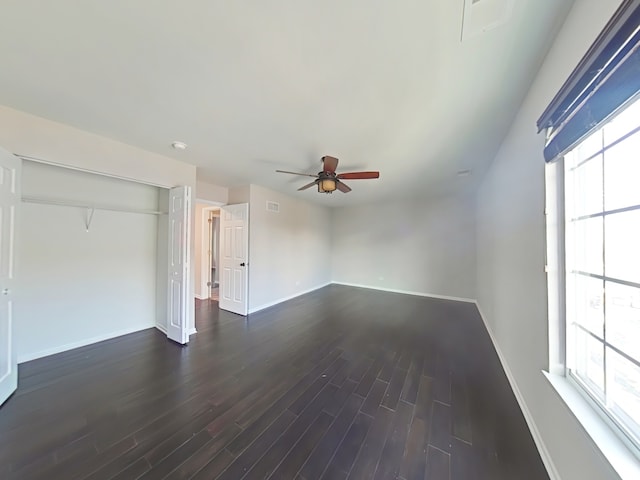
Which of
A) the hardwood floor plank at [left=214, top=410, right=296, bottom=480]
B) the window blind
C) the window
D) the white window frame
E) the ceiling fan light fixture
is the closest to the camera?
the window blind

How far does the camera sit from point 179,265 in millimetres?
3061

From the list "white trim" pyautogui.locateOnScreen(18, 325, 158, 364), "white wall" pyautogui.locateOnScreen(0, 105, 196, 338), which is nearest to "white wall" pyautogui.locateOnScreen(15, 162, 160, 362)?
"white trim" pyautogui.locateOnScreen(18, 325, 158, 364)

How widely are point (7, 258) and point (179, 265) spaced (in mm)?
1395

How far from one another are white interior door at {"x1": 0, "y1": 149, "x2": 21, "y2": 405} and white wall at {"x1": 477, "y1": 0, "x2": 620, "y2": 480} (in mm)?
3916

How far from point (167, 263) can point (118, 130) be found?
1844mm

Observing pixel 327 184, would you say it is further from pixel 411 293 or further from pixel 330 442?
pixel 411 293

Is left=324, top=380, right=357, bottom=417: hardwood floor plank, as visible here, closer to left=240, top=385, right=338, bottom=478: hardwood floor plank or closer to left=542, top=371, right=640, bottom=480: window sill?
left=240, top=385, right=338, bottom=478: hardwood floor plank

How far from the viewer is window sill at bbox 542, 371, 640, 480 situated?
2.68ft

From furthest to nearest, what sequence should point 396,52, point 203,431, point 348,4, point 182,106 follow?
point 182,106 → point 203,431 → point 396,52 → point 348,4

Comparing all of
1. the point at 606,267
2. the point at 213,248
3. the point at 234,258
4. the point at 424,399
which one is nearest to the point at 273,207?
the point at 234,258

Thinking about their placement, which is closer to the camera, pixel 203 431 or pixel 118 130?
pixel 203 431

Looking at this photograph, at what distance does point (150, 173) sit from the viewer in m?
2.85

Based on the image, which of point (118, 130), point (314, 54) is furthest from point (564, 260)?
point (118, 130)

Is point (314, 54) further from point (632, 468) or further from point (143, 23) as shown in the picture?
point (632, 468)
